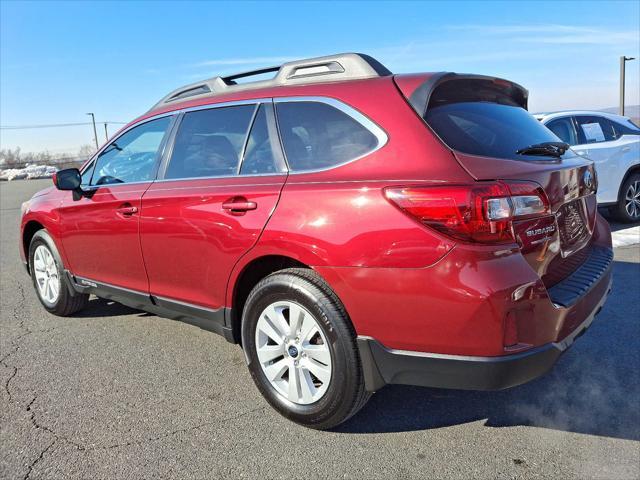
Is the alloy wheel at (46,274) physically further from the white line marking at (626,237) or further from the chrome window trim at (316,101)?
the white line marking at (626,237)

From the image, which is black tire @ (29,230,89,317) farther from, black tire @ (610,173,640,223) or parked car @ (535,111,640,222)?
black tire @ (610,173,640,223)

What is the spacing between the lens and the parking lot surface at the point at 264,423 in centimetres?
245

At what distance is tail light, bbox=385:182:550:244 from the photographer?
2.18 metres

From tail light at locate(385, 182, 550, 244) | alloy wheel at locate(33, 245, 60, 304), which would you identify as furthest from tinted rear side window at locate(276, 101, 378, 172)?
alloy wheel at locate(33, 245, 60, 304)

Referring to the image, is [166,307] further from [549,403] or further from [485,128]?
[549,403]

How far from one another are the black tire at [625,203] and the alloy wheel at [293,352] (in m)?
7.12

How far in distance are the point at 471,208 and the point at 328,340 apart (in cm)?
95

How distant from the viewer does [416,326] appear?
2.29 metres

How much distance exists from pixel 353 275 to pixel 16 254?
7.36 m

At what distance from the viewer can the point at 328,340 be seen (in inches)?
101

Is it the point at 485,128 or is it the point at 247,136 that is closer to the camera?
the point at 485,128

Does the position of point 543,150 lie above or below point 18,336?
above

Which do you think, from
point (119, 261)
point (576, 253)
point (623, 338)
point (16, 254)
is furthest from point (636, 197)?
point (16, 254)

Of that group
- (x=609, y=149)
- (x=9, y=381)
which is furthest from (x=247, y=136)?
(x=609, y=149)
